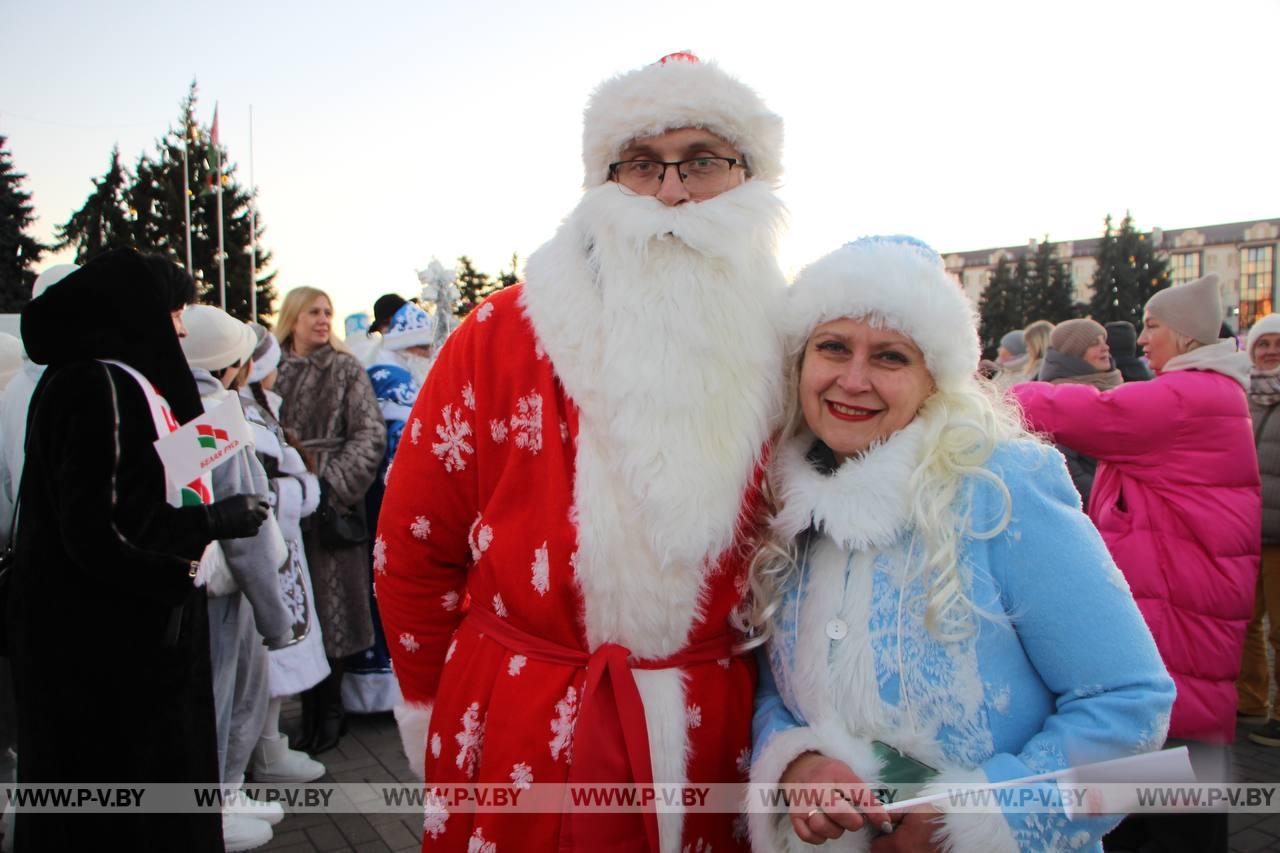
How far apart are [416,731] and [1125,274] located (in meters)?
54.1

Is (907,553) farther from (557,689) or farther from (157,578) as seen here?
(157,578)

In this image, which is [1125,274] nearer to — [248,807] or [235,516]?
→ [248,807]

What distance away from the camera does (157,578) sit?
218 centimetres

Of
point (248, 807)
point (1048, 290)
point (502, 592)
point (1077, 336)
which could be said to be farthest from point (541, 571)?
point (1048, 290)

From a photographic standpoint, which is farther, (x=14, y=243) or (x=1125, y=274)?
(x=1125, y=274)

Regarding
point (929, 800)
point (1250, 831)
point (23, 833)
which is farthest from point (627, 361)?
point (1250, 831)

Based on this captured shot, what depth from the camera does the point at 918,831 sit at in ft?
4.57

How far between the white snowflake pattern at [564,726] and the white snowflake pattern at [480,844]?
24 centimetres

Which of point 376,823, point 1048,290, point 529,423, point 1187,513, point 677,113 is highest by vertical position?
point 1048,290

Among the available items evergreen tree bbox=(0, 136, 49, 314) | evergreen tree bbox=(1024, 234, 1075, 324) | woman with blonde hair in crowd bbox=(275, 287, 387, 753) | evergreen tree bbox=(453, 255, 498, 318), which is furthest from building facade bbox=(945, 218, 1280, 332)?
woman with blonde hair in crowd bbox=(275, 287, 387, 753)

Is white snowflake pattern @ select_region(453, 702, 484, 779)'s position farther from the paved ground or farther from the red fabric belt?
the paved ground

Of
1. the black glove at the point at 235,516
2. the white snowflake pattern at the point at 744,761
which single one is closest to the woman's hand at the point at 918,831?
the white snowflake pattern at the point at 744,761

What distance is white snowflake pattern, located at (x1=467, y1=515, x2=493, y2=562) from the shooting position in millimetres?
1771

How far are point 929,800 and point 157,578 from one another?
2.03 meters
